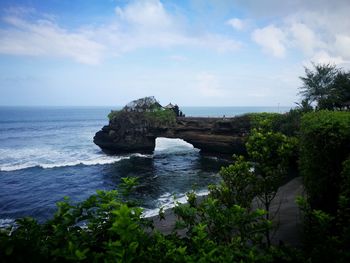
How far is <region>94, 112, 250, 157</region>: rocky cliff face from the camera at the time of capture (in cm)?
4078

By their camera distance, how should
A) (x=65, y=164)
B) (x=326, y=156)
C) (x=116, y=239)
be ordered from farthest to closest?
(x=65, y=164) < (x=326, y=156) < (x=116, y=239)

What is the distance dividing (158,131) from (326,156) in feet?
119

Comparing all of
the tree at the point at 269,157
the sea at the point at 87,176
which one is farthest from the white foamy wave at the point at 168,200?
the tree at the point at 269,157

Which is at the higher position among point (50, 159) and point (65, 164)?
point (65, 164)

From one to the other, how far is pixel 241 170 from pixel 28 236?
6933 mm

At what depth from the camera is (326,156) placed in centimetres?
928

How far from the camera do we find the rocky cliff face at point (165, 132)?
4078cm

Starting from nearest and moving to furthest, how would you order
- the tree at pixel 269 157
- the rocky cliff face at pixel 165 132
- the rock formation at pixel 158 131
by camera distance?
the tree at pixel 269 157
the rocky cliff face at pixel 165 132
the rock formation at pixel 158 131

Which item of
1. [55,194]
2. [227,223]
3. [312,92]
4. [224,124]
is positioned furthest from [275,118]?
[227,223]

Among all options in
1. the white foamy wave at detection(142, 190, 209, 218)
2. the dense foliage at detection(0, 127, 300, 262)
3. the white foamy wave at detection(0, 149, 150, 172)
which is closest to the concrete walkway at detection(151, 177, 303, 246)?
the white foamy wave at detection(142, 190, 209, 218)

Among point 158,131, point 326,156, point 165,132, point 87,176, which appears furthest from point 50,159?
point 326,156

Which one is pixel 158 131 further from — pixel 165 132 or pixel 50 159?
pixel 50 159

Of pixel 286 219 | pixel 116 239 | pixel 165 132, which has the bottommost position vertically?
pixel 286 219

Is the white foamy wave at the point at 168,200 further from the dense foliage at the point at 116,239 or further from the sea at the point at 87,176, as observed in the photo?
the dense foliage at the point at 116,239
